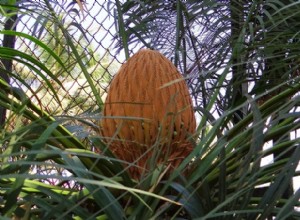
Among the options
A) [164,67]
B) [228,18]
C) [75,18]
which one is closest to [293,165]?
[164,67]

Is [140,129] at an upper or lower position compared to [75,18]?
lower

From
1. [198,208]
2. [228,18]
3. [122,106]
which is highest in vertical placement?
[228,18]

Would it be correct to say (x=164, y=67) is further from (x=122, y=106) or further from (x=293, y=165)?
(x=293, y=165)

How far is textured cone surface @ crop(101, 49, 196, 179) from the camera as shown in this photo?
88 centimetres

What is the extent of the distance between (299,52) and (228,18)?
49cm

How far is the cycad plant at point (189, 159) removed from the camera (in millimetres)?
577

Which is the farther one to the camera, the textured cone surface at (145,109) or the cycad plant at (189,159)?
the textured cone surface at (145,109)

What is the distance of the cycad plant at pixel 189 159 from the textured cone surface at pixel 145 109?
27mm

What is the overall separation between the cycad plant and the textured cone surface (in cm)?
3

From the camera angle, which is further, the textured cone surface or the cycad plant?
the textured cone surface

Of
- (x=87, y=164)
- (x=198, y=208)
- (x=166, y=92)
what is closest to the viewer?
(x=198, y=208)

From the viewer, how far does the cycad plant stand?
58 cm

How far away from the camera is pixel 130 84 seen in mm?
944

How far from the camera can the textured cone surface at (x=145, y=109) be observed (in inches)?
34.8
